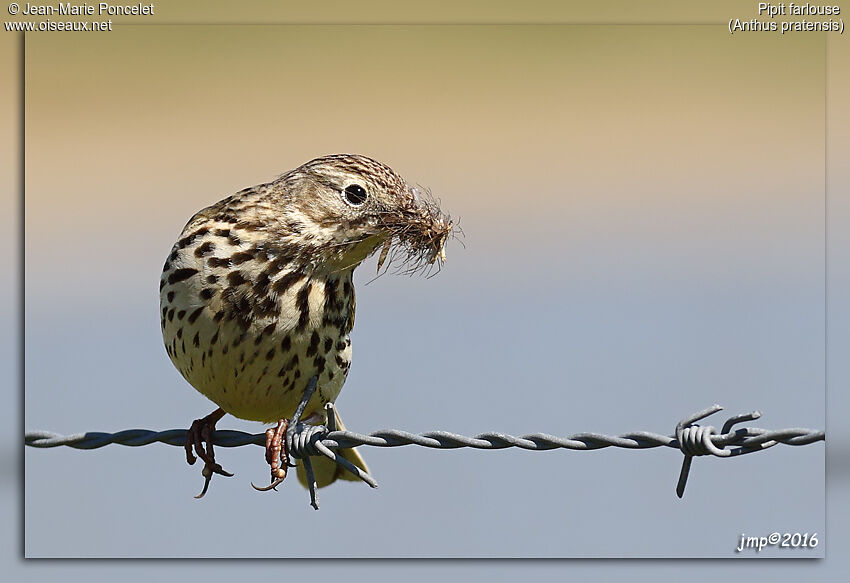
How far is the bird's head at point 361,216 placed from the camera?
4297 mm

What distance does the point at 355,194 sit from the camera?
433cm

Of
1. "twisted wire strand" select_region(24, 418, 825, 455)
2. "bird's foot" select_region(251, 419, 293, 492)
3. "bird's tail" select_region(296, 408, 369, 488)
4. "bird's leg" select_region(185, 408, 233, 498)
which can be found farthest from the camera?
"bird's tail" select_region(296, 408, 369, 488)

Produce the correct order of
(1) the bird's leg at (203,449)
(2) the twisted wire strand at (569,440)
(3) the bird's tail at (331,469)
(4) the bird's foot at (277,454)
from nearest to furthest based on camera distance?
(2) the twisted wire strand at (569,440) < (4) the bird's foot at (277,454) < (1) the bird's leg at (203,449) < (3) the bird's tail at (331,469)

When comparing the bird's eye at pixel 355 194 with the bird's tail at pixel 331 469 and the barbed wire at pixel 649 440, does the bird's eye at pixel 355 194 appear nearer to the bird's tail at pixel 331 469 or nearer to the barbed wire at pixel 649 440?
the barbed wire at pixel 649 440

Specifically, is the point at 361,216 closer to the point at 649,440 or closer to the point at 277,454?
the point at 277,454

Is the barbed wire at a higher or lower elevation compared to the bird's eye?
lower

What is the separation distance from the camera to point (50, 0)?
5414mm

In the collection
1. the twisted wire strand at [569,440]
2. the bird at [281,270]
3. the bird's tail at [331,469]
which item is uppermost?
the bird at [281,270]

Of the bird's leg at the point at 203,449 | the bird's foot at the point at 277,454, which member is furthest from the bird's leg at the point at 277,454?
the bird's leg at the point at 203,449

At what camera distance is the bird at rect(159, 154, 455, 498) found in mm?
4258

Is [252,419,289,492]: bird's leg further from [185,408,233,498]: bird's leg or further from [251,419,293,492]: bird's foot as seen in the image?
[185,408,233,498]: bird's leg

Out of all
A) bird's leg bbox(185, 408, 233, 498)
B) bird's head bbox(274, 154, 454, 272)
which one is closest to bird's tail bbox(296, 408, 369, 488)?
bird's leg bbox(185, 408, 233, 498)

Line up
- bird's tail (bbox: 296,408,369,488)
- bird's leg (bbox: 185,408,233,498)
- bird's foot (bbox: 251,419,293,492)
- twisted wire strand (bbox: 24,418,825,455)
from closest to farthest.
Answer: twisted wire strand (bbox: 24,418,825,455), bird's foot (bbox: 251,419,293,492), bird's leg (bbox: 185,408,233,498), bird's tail (bbox: 296,408,369,488)

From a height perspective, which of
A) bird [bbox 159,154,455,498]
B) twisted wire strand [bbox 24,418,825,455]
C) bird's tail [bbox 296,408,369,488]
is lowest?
bird's tail [bbox 296,408,369,488]
